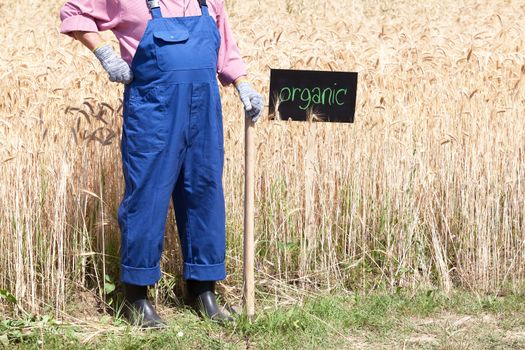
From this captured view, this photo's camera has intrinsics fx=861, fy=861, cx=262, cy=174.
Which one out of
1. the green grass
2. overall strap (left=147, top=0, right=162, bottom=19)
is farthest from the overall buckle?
the green grass

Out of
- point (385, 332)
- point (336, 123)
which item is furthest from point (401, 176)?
point (385, 332)

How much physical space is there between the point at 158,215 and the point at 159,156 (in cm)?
28

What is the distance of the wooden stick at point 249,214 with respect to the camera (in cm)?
385

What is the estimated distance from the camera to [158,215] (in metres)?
3.74

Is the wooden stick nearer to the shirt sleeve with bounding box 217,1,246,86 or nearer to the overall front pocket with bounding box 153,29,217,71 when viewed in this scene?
the shirt sleeve with bounding box 217,1,246,86

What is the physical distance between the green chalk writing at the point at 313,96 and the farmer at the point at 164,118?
18.1 inches

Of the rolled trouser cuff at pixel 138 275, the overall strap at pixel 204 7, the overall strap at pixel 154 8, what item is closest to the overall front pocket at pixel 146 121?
the overall strap at pixel 154 8

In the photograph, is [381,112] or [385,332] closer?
[385,332]

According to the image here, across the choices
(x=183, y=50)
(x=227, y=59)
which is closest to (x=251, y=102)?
(x=227, y=59)

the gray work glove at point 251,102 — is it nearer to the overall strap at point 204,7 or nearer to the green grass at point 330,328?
the overall strap at point 204,7

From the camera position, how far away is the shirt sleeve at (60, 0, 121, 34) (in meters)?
3.62

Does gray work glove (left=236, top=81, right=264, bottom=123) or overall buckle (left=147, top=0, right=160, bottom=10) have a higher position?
overall buckle (left=147, top=0, right=160, bottom=10)

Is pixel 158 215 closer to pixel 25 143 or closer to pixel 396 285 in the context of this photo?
pixel 25 143

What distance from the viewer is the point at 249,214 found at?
3.88m
